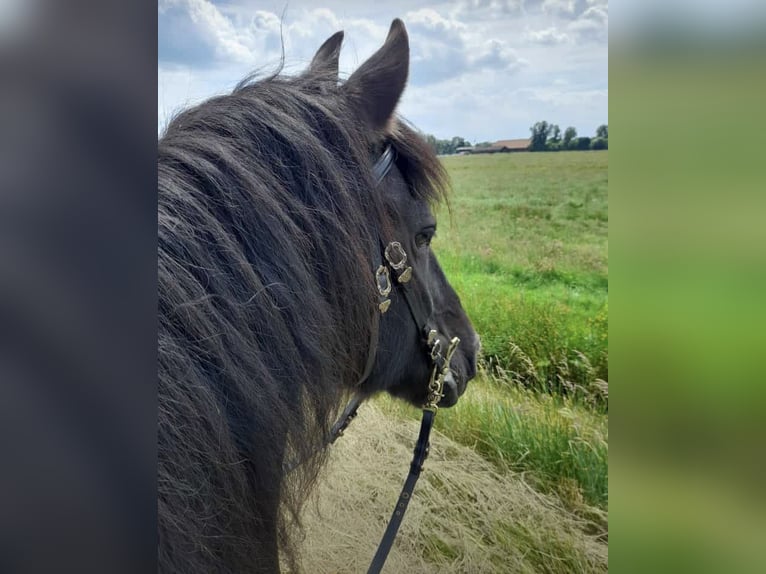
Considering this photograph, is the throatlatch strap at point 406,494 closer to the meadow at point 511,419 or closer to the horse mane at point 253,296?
the meadow at point 511,419

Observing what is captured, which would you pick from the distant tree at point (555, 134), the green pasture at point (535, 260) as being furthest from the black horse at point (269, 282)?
the distant tree at point (555, 134)

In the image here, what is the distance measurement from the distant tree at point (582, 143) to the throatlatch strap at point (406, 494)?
0.58m

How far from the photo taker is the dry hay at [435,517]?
105 cm

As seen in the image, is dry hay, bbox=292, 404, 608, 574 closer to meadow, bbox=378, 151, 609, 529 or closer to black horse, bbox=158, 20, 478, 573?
meadow, bbox=378, 151, 609, 529

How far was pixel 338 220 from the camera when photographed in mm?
983

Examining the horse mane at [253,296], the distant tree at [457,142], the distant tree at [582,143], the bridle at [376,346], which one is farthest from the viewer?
the distant tree at [457,142]

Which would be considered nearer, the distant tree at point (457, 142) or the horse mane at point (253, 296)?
the horse mane at point (253, 296)

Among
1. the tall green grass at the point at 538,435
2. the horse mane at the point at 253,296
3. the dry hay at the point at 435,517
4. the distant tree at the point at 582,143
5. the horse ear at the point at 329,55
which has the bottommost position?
the dry hay at the point at 435,517

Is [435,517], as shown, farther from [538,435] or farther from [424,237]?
[424,237]
